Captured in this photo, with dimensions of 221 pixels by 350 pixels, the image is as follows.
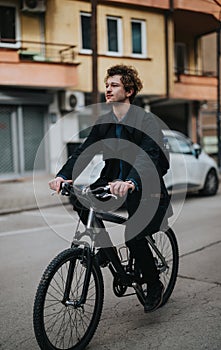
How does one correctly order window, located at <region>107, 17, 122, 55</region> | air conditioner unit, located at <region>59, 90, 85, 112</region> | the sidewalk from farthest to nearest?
window, located at <region>107, 17, 122, 55</region>
air conditioner unit, located at <region>59, 90, 85, 112</region>
the sidewalk

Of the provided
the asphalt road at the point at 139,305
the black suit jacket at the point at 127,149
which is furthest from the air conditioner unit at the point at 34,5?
the black suit jacket at the point at 127,149

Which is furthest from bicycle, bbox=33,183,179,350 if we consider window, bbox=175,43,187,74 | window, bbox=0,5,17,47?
window, bbox=175,43,187,74

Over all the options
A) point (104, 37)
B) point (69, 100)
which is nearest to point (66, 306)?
point (69, 100)

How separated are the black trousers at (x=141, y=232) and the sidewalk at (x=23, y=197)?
5691 mm

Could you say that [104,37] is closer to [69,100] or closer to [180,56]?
[69,100]

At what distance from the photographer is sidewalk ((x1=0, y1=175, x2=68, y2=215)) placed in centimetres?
1100

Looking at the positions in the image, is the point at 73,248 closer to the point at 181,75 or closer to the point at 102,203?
the point at 102,203

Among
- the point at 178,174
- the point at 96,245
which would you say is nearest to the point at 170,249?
the point at 96,245

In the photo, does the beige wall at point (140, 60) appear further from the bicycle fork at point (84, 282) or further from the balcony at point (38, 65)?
the bicycle fork at point (84, 282)

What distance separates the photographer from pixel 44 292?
10.3 ft

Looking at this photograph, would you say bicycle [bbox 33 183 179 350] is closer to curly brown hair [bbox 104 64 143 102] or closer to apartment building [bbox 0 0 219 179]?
curly brown hair [bbox 104 64 143 102]

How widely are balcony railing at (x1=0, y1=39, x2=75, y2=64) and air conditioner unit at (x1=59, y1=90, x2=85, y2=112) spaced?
105cm

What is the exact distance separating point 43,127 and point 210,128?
10063 millimetres

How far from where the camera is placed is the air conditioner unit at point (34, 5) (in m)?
16.0
